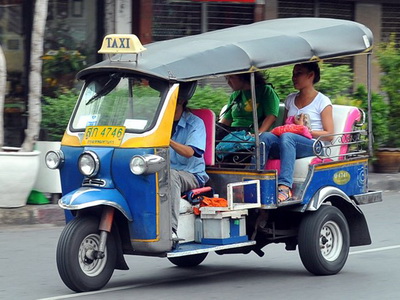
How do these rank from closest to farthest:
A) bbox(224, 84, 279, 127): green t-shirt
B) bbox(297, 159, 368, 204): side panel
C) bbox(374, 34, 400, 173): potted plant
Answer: bbox(297, 159, 368, 204): side panel, bbox(224, 84, 279, 127): green t-shirt, bbox(374, 34, 400, 173): potted plant

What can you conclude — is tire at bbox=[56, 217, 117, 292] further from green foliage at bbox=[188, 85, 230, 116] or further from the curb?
green foliage at bbox=[188, 85, 230, 116]

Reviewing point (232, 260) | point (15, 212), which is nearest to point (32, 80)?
point (15, 212)

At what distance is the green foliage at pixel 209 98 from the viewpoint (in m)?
12.9

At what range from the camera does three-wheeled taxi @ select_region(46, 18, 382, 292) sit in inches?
284

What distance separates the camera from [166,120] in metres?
7.31

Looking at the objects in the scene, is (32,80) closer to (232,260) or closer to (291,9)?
(232,260)

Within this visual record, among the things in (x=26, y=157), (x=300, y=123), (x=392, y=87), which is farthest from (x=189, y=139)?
(x=392, y=87)

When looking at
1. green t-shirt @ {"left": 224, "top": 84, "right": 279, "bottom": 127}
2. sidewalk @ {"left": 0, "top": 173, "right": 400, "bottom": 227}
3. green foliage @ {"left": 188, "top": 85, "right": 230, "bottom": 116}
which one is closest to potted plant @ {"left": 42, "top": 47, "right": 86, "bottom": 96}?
green foliage @ {"left": 188, "top": 85, "right": 230, "bottom": 116}

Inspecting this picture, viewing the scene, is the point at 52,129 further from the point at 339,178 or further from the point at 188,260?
the point at 339,178

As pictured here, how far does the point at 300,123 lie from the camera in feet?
27.9

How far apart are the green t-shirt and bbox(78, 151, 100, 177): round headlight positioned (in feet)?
6.11

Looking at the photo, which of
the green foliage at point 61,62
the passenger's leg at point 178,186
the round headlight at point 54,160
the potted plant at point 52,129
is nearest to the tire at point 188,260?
the passenger's leg at point 178,186

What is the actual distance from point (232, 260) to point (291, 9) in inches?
387

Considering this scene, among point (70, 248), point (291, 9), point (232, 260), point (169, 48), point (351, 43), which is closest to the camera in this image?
point (70, 248)
